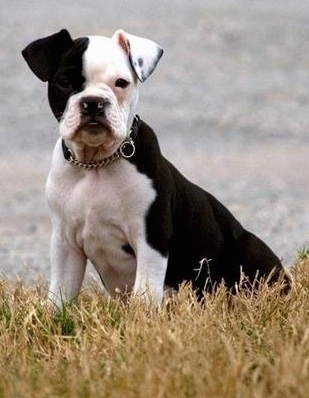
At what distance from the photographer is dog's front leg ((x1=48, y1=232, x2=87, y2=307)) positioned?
6.91 meters

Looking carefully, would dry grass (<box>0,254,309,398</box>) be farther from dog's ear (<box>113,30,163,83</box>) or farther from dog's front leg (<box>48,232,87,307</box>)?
dog's ear (<box>113,30,163,83</box>)

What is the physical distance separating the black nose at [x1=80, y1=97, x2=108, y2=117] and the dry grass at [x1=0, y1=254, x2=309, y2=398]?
2.80 feet

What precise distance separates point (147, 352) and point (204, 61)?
16625 mm

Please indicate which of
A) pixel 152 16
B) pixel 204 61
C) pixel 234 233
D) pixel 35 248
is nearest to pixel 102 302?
pixel 234 233

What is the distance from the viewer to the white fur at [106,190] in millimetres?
6582

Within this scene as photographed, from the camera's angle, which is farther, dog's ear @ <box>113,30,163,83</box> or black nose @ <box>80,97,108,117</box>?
dog's ear @ <box>113,30,163,83</box>

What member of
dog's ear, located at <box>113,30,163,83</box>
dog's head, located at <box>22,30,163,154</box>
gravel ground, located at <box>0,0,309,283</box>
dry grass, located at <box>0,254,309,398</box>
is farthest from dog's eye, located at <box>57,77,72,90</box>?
gravel ground, located at <box>0,0,309,283</box>

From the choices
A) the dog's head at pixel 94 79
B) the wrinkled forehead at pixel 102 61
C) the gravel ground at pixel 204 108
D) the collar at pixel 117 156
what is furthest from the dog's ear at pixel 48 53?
the gravel ground at pixel 204 108

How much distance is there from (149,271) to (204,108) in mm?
12482

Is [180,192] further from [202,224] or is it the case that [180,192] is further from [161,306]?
[161,306]

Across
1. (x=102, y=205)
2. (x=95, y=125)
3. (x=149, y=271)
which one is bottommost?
(x=149, y=271)

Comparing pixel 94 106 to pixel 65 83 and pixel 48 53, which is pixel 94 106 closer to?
pixel 65 83

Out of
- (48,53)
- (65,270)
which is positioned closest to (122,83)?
(48,53)

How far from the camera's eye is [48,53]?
6.75 metres
